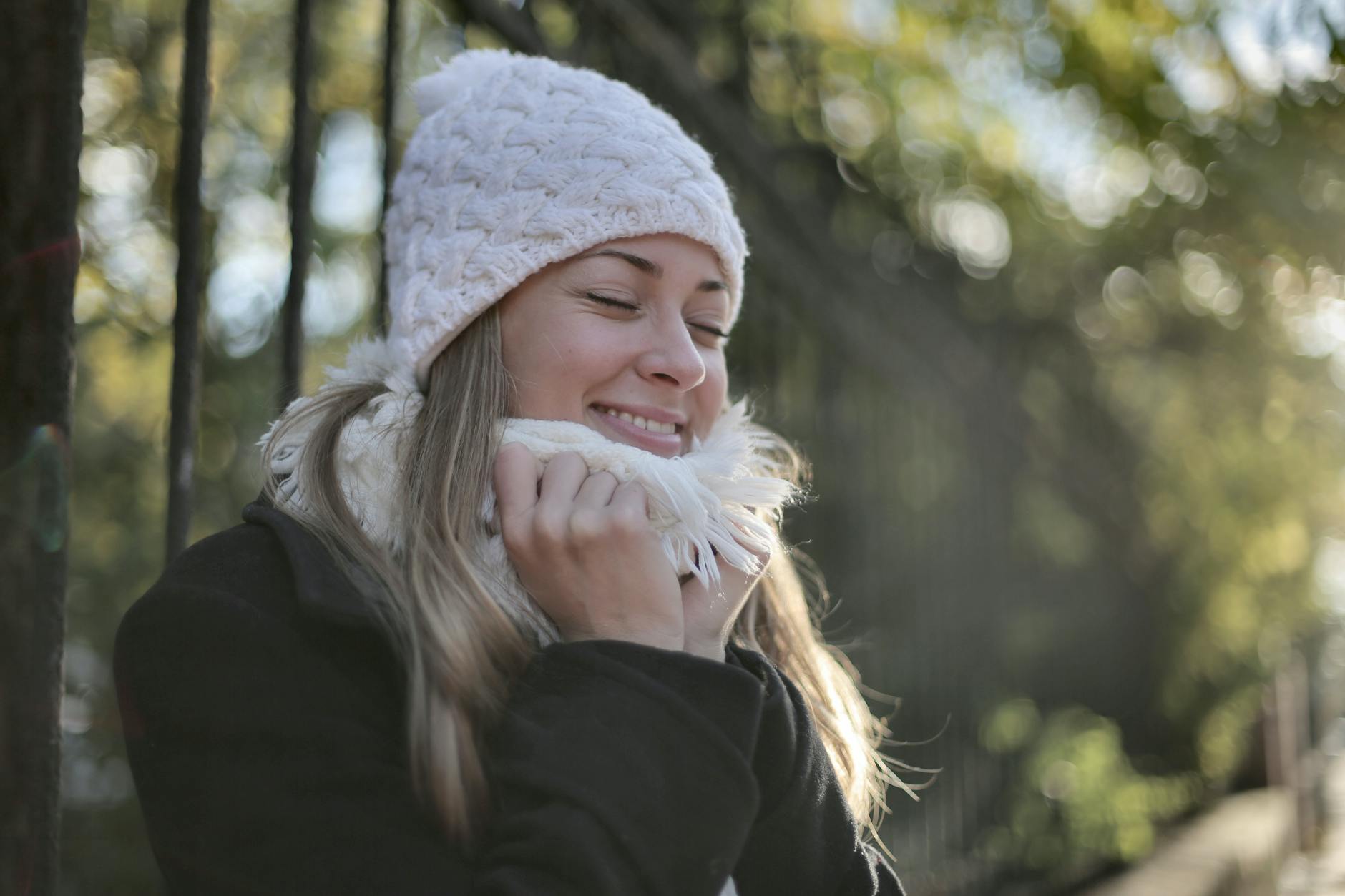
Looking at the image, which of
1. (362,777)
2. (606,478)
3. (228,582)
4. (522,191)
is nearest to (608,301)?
(522,191)

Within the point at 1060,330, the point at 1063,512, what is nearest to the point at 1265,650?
the point at 1063,512

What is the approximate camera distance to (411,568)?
1.50 metres

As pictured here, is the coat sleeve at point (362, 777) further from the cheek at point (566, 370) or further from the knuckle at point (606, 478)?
the cheek at point (566, 370)

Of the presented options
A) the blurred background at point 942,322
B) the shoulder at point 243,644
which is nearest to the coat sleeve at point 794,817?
the shoulder at point 243,644

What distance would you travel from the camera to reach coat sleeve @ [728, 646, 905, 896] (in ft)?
5.24

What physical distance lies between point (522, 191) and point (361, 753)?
3.07 ft

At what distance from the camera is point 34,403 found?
4.44ft

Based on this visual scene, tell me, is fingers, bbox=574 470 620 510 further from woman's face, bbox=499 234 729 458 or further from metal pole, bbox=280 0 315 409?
metal pole, bbox=280 0 315 409

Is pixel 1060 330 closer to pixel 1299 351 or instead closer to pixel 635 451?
pixel 1299 351

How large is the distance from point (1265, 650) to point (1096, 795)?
204cm

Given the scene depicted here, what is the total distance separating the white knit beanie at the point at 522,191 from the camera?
1794 mm

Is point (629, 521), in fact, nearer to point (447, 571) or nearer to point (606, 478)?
point (606, 478)

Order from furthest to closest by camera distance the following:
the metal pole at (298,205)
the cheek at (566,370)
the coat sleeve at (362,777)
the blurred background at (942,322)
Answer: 1. the blurred background at (942,322)
2. the metal pole at (298,205)
3. the cheek at (566,370)
4. the coat sleeve at (362,777)

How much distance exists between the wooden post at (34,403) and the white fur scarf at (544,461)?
12.5 inches
